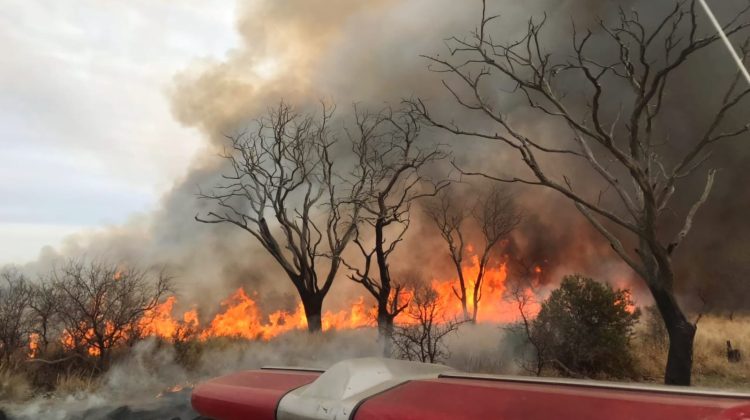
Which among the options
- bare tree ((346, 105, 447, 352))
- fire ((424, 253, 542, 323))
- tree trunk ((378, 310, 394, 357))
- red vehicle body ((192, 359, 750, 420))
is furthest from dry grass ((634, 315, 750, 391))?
red vehicle body ((192, 359, 750, 420))

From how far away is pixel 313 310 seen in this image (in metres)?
16.2

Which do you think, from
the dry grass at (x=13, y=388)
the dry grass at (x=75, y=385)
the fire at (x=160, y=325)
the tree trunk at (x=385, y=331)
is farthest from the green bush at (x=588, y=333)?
the dry grass at (x=13, y=388)

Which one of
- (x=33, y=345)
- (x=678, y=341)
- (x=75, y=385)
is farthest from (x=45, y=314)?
(x=678, y=341)

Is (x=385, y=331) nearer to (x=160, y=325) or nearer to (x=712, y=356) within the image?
(x=160, y=325)

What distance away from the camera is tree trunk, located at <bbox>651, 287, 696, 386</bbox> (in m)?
7.40

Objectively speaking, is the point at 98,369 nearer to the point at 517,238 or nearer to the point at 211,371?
the point at 211,371

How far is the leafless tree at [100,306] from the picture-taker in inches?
466

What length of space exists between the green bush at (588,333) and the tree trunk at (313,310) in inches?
301

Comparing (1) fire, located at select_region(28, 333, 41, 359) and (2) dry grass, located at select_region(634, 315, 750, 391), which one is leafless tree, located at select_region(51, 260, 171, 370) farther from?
(2) dry grass, located at select_region(634, 315, 750, 391)

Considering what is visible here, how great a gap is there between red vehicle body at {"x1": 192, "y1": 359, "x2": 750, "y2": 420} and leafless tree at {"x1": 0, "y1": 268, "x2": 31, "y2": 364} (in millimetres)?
10775

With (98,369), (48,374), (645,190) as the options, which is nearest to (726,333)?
(645,190)

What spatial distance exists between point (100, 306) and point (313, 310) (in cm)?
628

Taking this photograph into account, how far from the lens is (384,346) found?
1326 centimetres

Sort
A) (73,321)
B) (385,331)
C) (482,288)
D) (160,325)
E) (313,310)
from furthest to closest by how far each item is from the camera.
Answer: (482,288) → (313,310) → (160,325) → (385,331) → (73,321)
